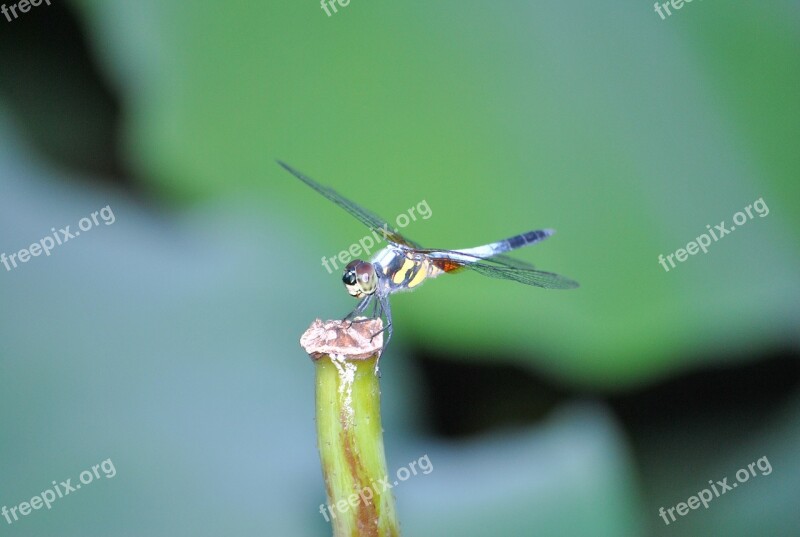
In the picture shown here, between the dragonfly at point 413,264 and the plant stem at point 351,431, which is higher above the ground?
the dragonfly at point 413,264

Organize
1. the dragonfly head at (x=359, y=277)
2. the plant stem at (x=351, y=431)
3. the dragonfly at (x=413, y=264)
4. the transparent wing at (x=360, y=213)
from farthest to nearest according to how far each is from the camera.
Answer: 1. the transparent wing at (x=360, y=213)
2. the dragonfly at (x=413, y=264)
3. the dragonfly head at (x=359, y=277)
4. the plant stem at (x=351, y=431)

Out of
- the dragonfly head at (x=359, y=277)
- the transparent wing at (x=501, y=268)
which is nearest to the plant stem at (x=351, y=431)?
the dragonfly head at (x=359, y=277)

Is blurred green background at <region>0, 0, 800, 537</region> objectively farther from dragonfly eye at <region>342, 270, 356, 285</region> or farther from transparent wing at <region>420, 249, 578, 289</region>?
dragonfly eye at <region>342, 270, 356, 285</region>

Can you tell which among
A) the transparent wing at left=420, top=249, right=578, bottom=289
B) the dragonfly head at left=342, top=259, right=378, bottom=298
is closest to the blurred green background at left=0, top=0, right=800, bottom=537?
the transparent wing at left=420, top=249, right=578, bottom=289

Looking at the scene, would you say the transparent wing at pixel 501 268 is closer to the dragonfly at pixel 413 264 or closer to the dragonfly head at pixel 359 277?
the dragonfly at pixel 413 264

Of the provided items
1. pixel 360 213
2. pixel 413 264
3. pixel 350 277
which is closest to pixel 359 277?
pixel 350 277

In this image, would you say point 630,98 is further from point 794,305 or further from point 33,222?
point 33,222

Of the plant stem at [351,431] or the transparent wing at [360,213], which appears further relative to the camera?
the transparent wing at [360,213]
